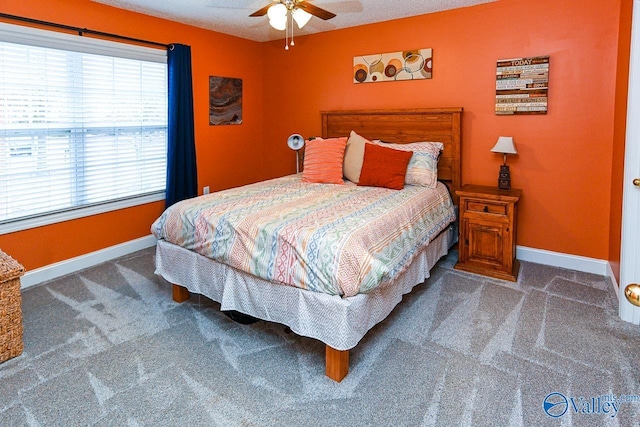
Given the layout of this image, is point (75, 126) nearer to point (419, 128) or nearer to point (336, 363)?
point (336, 363)

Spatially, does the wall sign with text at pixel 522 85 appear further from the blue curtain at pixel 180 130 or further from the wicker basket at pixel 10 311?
the wicker basket at pixel 10 311

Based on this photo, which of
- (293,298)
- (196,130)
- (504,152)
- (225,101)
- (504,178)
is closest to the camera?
(293,298)

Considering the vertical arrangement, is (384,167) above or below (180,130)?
below

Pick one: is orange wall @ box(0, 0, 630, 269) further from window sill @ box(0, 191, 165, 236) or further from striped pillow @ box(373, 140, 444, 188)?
striped pillow @ box(373, 140, 444, 188)

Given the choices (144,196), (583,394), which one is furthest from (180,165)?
(583,394)

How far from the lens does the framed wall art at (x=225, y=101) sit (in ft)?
14.8

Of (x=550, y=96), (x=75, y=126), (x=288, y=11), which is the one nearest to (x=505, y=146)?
(x=550, y=96)

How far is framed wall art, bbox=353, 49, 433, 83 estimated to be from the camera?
388 centimetres

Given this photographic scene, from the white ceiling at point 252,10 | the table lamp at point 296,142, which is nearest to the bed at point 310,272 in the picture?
the table lamp at point 296,142

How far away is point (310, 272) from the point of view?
1.99 meters

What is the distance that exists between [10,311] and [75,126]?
5.82 feet

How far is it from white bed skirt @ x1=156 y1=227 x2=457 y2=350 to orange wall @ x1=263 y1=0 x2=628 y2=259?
132 centimetres

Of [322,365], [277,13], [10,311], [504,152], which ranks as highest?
[277,13]

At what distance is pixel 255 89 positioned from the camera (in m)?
5.07
